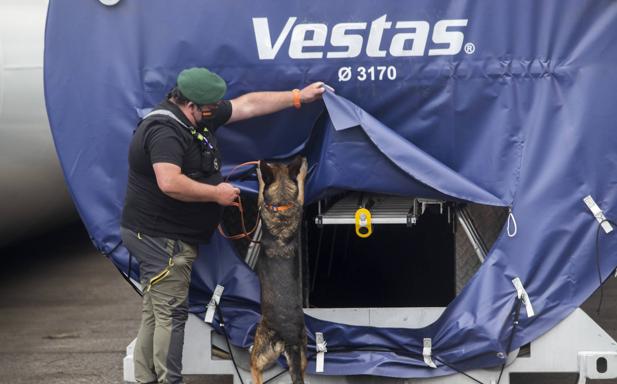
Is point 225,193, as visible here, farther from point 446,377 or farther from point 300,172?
point 446,377

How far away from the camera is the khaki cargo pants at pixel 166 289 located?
5.35 meters

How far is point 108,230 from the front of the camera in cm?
558

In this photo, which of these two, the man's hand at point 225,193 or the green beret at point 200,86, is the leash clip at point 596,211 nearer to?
the man's hand at point 225,193

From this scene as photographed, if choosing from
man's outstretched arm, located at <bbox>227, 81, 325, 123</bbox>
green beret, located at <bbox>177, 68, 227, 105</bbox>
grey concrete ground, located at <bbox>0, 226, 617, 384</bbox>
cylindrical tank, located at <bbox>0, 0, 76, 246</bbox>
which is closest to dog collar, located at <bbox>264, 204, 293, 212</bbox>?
man's outstretched arm, located at <bbox>227, 81, 325, 123</bbox>

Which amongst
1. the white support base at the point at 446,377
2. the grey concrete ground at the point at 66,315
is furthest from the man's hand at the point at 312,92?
the grey concrete ground at the point at 66,315

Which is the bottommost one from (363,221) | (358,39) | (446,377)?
(446,377)

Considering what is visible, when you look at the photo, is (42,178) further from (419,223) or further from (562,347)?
(562,347)

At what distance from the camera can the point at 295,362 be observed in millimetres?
5340

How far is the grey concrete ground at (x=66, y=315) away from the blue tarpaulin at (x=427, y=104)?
1476 mm

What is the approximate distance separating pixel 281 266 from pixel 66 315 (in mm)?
3933

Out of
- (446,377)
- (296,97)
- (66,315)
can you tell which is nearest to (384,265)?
(446,377)

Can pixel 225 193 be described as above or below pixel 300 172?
below

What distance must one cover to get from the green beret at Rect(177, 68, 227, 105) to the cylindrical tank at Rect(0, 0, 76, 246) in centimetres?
277

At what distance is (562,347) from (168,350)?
185 centimetres
